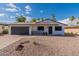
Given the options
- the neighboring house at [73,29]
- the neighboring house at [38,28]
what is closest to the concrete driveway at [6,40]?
the neighboring house at [38,28]

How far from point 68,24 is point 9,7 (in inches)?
198

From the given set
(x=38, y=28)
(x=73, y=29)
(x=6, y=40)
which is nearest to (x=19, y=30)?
(x=38, y=28)

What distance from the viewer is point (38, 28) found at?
17328 mm

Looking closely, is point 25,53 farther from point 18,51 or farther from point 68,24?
point 68,24

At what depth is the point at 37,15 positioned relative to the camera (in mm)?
13570

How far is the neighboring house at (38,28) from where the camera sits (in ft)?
53.4

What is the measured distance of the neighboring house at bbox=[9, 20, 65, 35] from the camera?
16266 mm

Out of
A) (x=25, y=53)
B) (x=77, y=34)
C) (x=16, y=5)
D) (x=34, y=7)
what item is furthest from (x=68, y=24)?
(x=25, y=53)

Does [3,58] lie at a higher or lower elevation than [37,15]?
lower

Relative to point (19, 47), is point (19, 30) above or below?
above

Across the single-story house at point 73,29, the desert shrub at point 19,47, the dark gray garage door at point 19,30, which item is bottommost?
the desert shrub at point 19,47

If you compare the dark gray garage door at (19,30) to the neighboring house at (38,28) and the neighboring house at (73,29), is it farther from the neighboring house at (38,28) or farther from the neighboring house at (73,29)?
the neighboring house at (73,29)

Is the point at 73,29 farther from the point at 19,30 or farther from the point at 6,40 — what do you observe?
the point at 6,40

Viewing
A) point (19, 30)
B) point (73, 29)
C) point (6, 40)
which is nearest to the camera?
point (6, 40)
